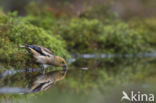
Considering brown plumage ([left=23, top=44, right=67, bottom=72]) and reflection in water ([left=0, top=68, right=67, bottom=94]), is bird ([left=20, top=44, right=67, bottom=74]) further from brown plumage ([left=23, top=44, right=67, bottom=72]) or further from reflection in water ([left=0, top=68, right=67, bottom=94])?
reflection in water ([left=0, top=68, right=67, bottom=94])

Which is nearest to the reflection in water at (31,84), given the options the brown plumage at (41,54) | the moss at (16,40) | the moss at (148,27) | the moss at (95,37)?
the moss at (16,40)

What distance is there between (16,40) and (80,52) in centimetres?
760

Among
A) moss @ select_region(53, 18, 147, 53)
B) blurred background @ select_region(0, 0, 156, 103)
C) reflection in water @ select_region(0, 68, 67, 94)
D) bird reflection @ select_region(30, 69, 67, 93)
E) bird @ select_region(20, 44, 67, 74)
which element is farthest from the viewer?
moss @ select_region(53, 18, 147, 53)

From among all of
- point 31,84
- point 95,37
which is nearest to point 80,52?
point 95,37

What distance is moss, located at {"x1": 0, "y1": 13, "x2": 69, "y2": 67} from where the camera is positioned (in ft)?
24.7

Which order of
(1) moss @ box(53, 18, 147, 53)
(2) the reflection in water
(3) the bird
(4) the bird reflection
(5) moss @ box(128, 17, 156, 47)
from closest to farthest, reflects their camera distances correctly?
(2) the reflection in water, (4) the bird reflection, (3) the bird, (1) moss @ box(53, 18, 147, 53), (5) moss @ box(128, 17, 156, 47)

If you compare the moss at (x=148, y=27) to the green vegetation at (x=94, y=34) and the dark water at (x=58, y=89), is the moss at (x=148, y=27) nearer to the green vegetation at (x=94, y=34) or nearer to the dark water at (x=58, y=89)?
the green vegetation at (x=94, y=34)

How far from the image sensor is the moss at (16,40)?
7.53 metres

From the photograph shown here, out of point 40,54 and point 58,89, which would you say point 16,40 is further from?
point 58,89

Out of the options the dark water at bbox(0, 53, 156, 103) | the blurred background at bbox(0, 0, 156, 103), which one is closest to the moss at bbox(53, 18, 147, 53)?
the blurred background at bbox(0, 0, 156, 103)

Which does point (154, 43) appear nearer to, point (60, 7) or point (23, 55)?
point (60, 7)

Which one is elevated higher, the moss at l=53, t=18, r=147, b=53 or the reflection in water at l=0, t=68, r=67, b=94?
the moss at l=53, t=18, r=147, b=53

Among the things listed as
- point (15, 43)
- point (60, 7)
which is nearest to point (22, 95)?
point (15, 43)

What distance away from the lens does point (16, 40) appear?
28.4ft
